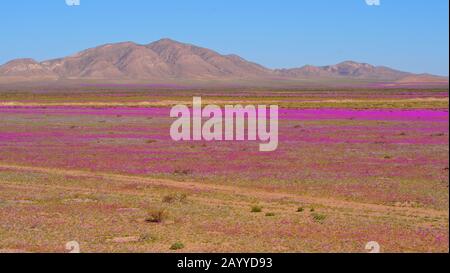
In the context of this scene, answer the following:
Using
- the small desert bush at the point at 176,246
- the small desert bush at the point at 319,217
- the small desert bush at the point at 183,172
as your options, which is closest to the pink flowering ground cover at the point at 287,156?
the small desert bush at the point at 183,172

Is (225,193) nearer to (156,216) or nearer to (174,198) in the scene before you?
(174,198)

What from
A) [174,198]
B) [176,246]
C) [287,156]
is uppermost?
[176,246]

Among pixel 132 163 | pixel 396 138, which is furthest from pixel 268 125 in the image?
pixel 132 163

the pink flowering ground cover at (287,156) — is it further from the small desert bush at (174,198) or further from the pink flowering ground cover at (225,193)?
the small desert bush at (174,198)

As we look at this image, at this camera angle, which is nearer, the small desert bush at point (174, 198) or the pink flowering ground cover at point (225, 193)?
the pink flowering ground cover at point (225, 193)

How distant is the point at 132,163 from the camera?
100.0 feet

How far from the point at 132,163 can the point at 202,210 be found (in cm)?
1265

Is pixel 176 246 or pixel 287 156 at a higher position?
pixel 176 246

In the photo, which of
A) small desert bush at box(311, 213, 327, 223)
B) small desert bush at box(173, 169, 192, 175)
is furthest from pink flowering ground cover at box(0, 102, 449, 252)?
small desert bush at box(173, 169, 192, 175)

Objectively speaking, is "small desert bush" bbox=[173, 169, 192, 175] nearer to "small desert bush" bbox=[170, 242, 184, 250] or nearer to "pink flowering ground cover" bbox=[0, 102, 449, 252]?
"pink flowering ground cover" bbox=[0, 102, 449, 252]

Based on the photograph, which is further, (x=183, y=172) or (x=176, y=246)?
(x=183, y=172)

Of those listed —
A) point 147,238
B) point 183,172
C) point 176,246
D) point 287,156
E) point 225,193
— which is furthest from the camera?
point 287,156

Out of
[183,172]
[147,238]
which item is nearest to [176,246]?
[147,238]
